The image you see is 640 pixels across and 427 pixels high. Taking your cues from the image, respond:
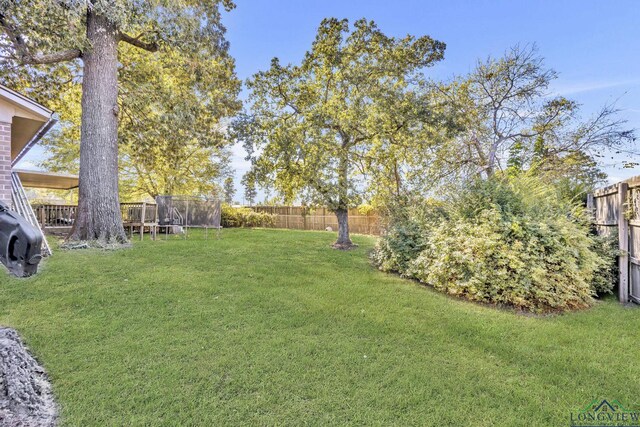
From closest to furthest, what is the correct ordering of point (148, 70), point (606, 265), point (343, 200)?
point (606, 265), point (343, 200), point (148, 70)

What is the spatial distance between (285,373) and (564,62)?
12.5 meters

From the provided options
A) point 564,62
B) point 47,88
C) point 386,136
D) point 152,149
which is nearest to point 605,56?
point 564,62

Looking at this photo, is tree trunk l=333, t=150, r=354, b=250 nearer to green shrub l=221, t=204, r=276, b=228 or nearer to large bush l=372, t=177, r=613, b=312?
large bush l=372, t=177, r=613, b=312

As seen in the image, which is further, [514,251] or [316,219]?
[316,219]

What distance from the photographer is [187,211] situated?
10359mm

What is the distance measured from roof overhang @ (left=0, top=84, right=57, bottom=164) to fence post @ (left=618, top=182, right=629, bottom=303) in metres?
9.40

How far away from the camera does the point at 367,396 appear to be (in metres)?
2.21

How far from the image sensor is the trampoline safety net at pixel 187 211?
10203mm

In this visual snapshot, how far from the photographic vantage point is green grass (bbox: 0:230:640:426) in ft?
6.79

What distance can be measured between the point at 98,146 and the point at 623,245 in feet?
33.1

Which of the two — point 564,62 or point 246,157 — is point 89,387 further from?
point 564,62

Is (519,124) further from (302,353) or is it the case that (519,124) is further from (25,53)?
(25,53)

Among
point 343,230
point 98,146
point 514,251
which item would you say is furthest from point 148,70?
point 514,251

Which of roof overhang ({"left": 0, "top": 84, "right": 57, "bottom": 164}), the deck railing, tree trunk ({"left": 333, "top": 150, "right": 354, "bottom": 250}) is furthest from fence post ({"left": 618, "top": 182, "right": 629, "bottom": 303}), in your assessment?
the deck railing
